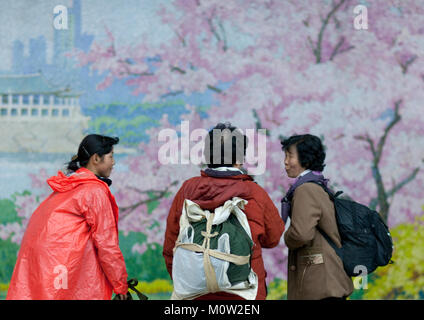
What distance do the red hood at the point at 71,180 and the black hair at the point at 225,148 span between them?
601mm

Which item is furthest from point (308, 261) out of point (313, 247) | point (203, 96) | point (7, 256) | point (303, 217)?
point (7, 256)

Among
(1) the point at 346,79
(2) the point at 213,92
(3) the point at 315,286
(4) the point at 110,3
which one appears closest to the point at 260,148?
(2) the point at 213,92

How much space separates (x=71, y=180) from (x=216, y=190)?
2.45 feet

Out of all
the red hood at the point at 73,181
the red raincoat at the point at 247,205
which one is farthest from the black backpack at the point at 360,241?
the red hood at the point at 73,181

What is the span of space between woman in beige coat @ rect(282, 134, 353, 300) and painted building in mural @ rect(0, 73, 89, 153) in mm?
2809

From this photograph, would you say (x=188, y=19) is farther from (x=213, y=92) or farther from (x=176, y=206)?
(x=176, y=206)

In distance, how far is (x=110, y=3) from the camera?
5.25 meters

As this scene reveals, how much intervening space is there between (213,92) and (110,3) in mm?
1239

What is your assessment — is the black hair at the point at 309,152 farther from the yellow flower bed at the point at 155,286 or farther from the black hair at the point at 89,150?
the yellow flower bed at the point at 155,286

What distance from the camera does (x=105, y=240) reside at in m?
2.82

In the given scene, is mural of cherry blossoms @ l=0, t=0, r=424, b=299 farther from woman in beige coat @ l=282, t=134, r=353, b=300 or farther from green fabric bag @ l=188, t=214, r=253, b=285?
green fabric bag @ l=188, t=214, r=253, b=285

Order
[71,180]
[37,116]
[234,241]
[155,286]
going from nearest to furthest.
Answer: [234,241] < [71,180] < [155,286] < [37,116]

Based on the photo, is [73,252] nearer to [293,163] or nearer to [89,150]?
[89,150]

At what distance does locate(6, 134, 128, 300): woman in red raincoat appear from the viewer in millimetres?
2793
